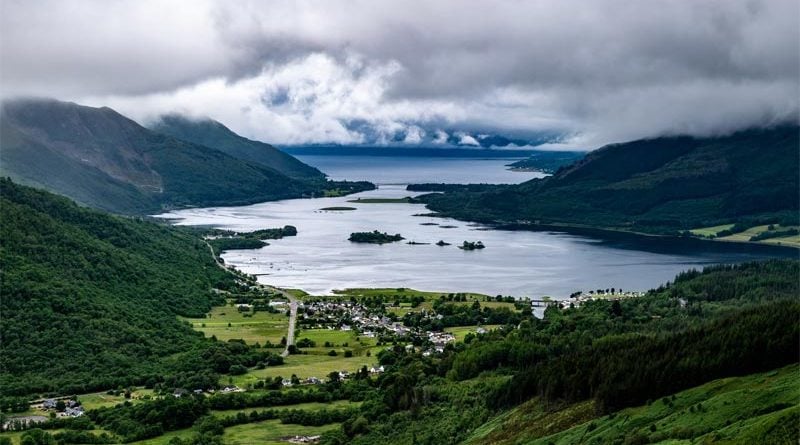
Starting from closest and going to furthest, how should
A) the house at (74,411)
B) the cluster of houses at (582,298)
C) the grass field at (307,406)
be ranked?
the house at (74,411), the grass field at (307,406), the cluster of houses at (582,298)

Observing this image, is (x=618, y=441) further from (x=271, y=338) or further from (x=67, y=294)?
(x=67, y=294)

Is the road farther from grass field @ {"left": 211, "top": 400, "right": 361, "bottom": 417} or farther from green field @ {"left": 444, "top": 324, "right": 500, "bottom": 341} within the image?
grass field @ {"left": 211, "top": 400, "right": 361, "bottom": 417}

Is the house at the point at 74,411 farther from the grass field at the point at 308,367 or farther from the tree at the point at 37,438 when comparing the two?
the grass field at the point at 308,367

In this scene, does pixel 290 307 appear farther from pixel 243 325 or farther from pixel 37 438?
pixel 37 438

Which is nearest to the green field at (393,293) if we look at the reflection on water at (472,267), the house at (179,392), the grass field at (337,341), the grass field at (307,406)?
the reflection on water at (472,267)

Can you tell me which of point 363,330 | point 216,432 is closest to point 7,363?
point 216,432
